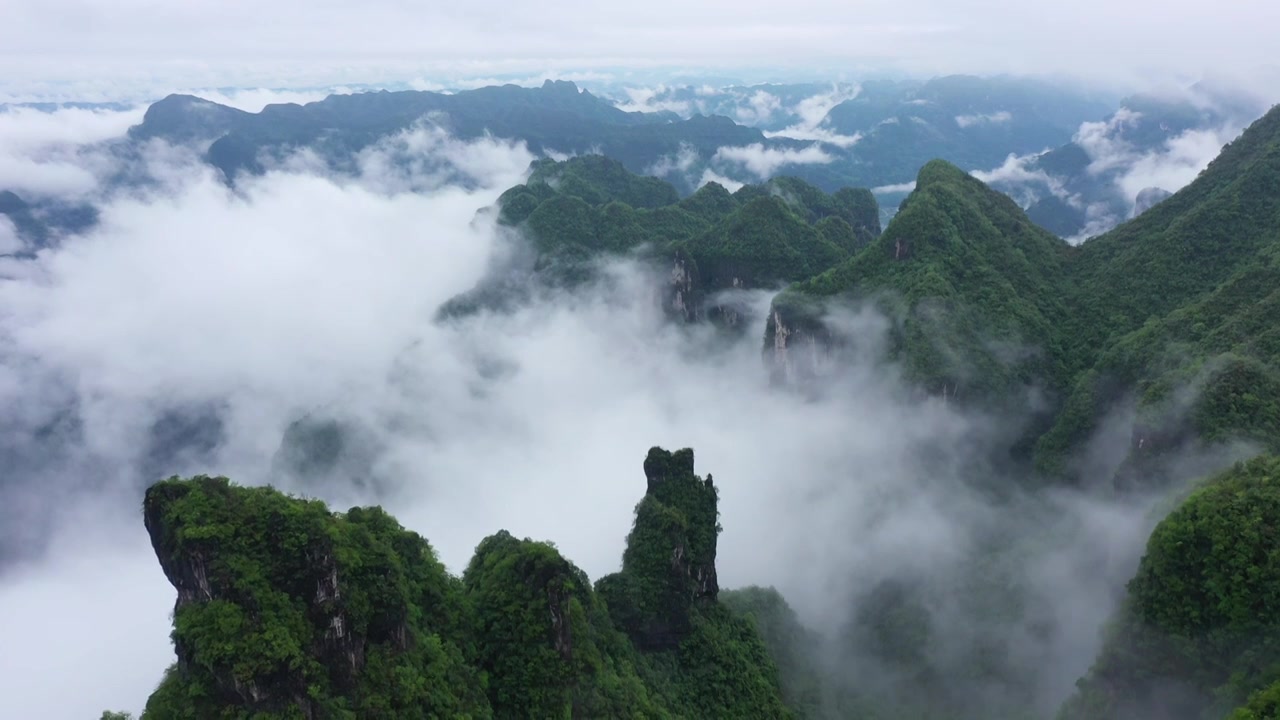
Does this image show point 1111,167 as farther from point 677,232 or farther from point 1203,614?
point 1203,614

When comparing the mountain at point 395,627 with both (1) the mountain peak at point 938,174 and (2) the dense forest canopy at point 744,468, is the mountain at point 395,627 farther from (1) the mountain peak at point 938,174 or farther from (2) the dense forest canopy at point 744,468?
(1) the mountain peak at point 938,174

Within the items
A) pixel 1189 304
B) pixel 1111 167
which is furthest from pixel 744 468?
pixel 1111 167

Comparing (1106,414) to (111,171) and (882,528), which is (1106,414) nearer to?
(882,528)

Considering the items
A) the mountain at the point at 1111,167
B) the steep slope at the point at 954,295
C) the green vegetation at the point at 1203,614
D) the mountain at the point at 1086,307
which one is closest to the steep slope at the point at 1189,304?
the mountain at the point at 1086,307

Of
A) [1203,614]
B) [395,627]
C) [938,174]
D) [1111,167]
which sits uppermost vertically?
[1111,167]

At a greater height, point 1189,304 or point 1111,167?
point 1111,167

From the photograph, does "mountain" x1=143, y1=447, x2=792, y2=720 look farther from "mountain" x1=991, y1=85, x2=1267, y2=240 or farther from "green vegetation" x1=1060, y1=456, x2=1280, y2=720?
"mountain" x1=991, y1=85, x2=1267, y2=240

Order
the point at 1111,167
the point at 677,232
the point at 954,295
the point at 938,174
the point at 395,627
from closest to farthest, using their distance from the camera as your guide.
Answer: the point at 395,627, the point at 954,295, the point at 938,174, the point at 677,232, the point at 1111,167
